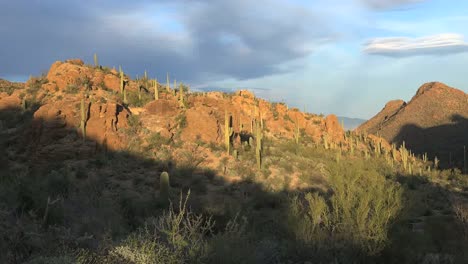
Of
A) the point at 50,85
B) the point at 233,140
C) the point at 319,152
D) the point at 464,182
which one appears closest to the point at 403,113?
the point at 464,182

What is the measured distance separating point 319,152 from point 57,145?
18.7 metres

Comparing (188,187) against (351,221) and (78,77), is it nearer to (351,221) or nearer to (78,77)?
(351,221)

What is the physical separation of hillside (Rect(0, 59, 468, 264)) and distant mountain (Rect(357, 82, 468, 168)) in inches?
785

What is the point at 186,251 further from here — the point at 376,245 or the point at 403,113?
the point at 403,113

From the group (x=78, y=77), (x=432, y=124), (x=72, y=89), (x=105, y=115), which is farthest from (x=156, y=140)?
(x=432, y=124)

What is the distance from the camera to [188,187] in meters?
20.5

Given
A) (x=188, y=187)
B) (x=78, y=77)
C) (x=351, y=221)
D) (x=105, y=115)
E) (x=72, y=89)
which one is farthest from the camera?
(x=78, y=77)

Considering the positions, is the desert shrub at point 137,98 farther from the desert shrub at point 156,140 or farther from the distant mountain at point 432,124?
the distant mountain at point 432,124

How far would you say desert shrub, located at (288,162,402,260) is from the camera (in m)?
8.70

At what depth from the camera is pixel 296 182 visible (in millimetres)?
23875

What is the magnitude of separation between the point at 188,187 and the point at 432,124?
60.8 metres

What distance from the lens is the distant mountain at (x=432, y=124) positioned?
61.1 m

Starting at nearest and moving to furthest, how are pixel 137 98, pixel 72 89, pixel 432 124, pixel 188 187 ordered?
pixel 188 187 < pixel 72 89 < pixel 137 98 < pixel 432 124

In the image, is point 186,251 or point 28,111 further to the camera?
point 28,111
